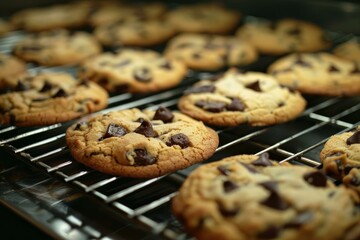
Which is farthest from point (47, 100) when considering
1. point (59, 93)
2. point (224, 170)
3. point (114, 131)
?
point (224, 170)

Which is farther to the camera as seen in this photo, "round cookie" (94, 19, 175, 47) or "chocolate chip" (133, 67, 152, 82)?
"round cookie" (94, 19, 175, 47)

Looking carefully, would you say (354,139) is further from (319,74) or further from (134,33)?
(134,33)

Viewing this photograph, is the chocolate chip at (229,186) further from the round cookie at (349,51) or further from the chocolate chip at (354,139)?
the round cookie at (349,51)

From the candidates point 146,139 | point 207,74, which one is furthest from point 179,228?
point 207,74

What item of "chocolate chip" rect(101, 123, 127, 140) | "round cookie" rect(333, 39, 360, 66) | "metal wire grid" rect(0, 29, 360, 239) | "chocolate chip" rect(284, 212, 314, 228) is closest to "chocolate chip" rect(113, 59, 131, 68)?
"metal wire grid" rect(0, 29, 360, 239)

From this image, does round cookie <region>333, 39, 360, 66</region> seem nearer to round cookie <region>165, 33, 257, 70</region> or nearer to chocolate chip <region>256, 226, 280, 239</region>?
round cookie <region>165, 33, 257, 70</region>

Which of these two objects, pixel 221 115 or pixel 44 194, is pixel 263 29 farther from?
pixel 44 194

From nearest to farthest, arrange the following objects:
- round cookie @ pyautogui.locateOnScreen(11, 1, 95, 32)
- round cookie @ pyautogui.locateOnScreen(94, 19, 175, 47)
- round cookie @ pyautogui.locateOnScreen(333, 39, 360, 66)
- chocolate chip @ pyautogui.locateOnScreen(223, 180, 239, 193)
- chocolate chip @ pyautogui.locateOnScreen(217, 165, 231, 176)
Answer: chocolate chip @ pyautogui.locateOnScreen(223, 180, 239, 193) → chocolate chip @ pyautogui.locateOnScreen(217, 165, 231, 176) → round cookie @ pyautogui.locateOnScreen(333, 39, 360, 66) → round cookie @ pyautogui.locateOnScreen(94, 19, 175, 47) → round cookie @ pyautogui.locateOnScreen(11, 1, 95, 32)

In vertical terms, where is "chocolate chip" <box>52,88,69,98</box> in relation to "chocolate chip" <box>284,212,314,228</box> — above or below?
above
